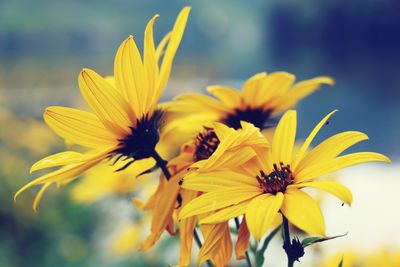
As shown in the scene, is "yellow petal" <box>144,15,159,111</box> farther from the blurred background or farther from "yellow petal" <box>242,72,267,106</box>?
the blurred background

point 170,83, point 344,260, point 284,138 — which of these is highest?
point 284,138

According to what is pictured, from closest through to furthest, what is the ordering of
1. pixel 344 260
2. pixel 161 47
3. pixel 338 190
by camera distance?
pixel 338 190
pixel 161 47
pixel 344 260

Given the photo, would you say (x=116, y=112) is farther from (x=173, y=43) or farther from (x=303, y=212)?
(x=303, y=212)

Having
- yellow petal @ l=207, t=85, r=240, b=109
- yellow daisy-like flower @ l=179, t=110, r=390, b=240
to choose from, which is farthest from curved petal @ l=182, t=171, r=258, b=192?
yellow petal @ l=207, t=85, r=240, b=109

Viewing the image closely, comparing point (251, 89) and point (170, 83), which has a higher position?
point (251, 89)

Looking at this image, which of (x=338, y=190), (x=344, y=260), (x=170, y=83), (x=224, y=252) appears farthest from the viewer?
(x=170, y=83)

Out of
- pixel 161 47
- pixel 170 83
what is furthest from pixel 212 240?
pixel 170 83

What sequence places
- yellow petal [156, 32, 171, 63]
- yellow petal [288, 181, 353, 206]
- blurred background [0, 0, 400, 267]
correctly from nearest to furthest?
yellow petal [288, 181, 353, 206]
yellow petal [156, 32, 171, 63]
blurred background [0, 0, 400, 267]

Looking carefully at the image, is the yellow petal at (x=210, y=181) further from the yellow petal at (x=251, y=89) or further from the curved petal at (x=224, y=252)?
the yellow petal at (x=251, y=89)

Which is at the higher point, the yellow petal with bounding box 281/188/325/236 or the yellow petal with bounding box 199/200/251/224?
the yellow petal with bounding box 281/188/325/236
